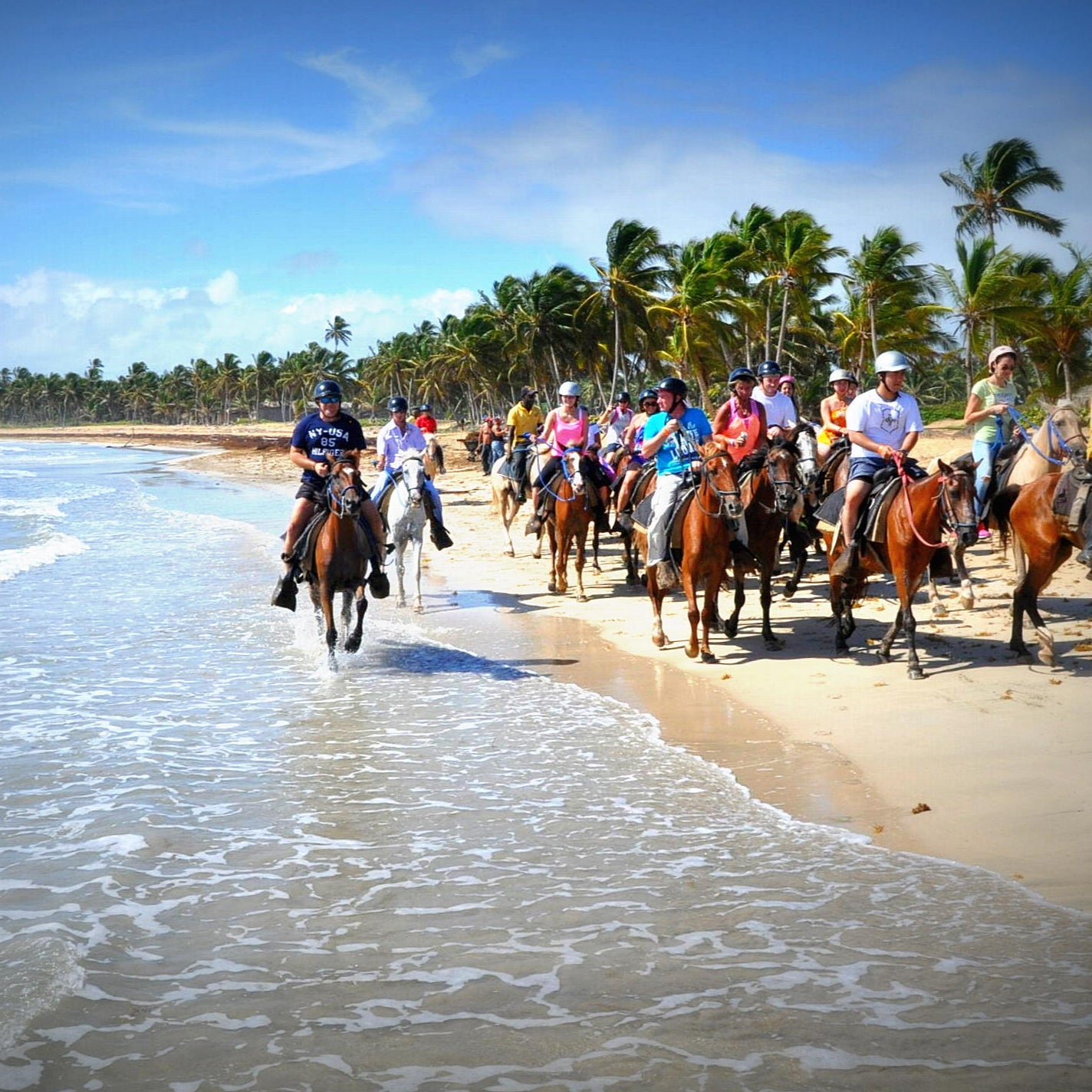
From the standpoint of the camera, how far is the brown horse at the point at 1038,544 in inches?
355

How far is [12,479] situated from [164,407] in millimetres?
131373

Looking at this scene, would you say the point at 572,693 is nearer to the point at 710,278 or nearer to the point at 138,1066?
the point at 138,1066

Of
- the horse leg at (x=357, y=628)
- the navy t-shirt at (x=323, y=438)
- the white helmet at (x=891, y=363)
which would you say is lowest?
the horse leg at (x=357, y=628)

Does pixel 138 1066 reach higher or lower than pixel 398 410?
lower

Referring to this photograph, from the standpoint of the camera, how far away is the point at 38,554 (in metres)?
21.0

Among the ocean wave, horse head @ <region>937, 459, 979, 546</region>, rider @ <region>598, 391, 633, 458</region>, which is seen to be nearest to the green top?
horse head @ <region>937, 459, 979, 546</region>

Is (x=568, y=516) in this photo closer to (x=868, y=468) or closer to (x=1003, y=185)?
(x=868, y=468)

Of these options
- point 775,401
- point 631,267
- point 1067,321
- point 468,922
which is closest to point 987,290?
point 1067,321

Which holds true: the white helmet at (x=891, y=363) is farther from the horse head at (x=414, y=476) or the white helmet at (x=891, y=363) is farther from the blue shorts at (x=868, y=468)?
the horse head at (x=414, y=476)

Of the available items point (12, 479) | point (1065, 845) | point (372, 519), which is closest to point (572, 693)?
point (372, 519)

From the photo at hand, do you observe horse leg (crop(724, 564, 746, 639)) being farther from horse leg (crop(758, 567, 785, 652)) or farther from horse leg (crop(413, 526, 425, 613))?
Result: horse leg (crop(413, 526, 425, 613))

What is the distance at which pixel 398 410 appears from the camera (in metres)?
13.3

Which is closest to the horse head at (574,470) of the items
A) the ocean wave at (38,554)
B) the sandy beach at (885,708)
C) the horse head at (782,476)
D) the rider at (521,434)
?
the sandy beach at (885,708)

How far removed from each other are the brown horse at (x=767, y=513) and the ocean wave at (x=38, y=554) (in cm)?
1275
